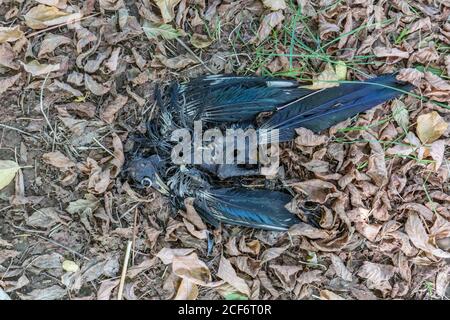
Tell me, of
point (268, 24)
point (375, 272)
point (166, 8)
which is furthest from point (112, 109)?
point (375, 272)

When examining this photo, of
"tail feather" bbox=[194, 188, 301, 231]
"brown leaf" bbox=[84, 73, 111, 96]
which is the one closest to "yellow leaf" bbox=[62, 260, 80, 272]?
"tail feather" bbox=[194, 188, 301, 231]

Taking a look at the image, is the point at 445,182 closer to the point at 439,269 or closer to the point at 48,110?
Answer: the point at 439,269

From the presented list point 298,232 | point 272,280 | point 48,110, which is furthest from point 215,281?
point 48,110

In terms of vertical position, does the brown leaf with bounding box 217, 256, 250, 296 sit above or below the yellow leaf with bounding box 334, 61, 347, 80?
below

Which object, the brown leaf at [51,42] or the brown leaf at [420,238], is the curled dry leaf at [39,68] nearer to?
the brown leaf at [51,42]

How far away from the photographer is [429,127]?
2.21 m

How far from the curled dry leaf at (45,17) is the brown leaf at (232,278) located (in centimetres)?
133

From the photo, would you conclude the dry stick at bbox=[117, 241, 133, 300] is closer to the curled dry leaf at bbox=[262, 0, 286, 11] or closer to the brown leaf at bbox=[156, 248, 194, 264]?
the brown leaf at bbox=[156, 248, 194, 264]

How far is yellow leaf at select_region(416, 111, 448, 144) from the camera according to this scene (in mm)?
2203

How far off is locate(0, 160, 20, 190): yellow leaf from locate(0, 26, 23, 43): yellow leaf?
56 cm

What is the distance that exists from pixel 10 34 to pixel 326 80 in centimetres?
146

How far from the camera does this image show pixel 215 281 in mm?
2127

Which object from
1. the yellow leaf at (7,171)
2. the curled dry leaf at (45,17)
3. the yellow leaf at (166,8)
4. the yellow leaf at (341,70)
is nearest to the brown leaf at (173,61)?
the yellow leaf at (166,8)
